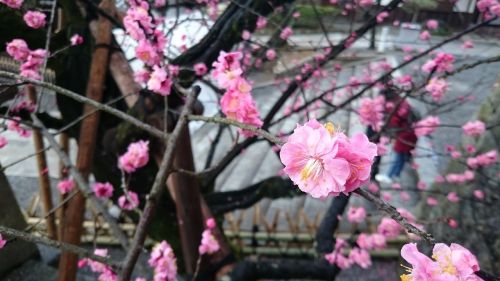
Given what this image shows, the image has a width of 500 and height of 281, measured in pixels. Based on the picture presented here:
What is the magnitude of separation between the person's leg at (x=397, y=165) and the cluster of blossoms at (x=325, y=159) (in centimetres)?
620

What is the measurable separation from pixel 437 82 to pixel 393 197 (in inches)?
131

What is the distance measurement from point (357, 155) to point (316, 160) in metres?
0.08

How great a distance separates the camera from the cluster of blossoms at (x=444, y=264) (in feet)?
2.49

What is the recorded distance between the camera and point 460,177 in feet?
14.6

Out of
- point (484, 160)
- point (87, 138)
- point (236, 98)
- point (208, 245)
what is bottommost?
point (484, 160)

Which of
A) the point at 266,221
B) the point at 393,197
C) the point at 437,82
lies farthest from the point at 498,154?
the point at 266,221

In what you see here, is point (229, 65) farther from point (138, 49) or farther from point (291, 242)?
point (291, 242)

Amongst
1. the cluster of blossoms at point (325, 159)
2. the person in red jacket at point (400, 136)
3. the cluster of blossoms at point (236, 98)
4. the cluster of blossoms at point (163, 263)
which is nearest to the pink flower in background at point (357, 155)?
the cluster of blossoms at point (325, 159)

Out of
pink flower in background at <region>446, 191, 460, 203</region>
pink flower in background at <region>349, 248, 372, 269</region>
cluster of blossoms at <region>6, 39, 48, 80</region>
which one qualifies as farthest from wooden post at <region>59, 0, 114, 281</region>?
pink flower in background at <region>446, 191, 460, 203</region>

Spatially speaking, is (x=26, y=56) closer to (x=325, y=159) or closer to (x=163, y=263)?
(x=163, y=263)

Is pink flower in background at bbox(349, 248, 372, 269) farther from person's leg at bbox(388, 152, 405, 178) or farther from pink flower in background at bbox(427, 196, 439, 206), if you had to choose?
person's leg at bbox(388, 152, 405, 178)

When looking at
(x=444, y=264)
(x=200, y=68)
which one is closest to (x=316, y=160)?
(x=444, y=264)

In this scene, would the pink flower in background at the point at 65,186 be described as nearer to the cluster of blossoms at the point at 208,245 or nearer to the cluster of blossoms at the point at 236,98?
the cluster of blossoms at the point at 208,245

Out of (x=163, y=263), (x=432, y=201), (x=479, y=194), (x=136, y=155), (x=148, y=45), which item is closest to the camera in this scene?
(x=148, y=45)
